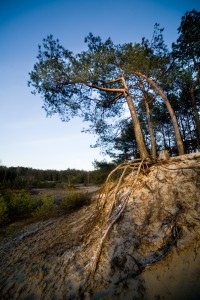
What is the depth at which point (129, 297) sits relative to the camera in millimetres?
1852

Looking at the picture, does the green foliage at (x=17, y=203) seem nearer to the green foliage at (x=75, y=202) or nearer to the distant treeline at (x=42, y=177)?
the distant treeline at (x=42, y=177)

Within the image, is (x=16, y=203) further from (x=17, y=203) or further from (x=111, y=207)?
(x=111, y=207)

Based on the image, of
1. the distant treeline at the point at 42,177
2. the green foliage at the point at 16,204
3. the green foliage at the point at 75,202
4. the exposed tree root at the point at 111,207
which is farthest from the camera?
the distant treeline at the point at 42,177

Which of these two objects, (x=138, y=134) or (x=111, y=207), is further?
(x=138, y=134)

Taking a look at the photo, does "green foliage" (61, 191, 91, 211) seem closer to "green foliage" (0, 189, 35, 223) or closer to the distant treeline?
the distant treeline

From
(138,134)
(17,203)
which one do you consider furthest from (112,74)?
(17,203)

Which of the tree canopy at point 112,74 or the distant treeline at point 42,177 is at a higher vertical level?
the tree canopy at point 112,74

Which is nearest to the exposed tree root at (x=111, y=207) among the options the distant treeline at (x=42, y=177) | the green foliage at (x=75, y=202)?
the green foliage at (x=75, y=202)

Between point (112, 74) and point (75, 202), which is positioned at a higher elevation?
point (112, 74)

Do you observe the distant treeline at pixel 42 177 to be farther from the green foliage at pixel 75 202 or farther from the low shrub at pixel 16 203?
the low shrub at pixel 16 203

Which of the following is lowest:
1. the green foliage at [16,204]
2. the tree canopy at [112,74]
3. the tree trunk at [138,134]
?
the green foliage at [16,204]

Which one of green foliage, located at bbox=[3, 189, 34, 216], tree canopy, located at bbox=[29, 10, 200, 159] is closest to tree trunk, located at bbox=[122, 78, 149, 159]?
tree canopy, located at bbox=[29, 10, 200, 159]

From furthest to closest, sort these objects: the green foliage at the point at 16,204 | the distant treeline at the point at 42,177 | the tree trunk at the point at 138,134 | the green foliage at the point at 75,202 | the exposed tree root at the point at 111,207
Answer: the distant treeline at the point at 42,177 < the green foliage at the point at 16,204 < the tree trunk at the point at 138,134 < the green foliage at the point at 75,202 < the exposed tree root at the point at 111,207

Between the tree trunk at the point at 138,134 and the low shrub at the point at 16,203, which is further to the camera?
the low shrub at the point at 16,203
